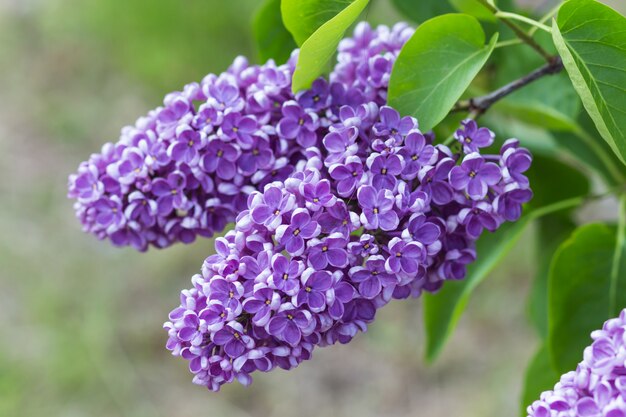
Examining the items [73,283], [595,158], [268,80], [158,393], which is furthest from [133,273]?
[268,80]

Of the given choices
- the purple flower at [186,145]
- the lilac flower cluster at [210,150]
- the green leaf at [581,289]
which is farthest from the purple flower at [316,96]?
the green leaf at [581,289]

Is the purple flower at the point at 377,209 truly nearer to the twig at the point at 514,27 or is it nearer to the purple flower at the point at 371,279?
the purple flower at the point at 371,279

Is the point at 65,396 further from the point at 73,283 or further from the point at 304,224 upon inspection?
the point at 304,224

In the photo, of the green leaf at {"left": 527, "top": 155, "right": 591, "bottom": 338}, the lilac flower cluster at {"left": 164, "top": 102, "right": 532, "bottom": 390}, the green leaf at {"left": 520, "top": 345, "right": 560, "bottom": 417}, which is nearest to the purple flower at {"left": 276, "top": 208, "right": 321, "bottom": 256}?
the lilac flower cluster at {"left": 164, "top": 102, "right": 532, "bottom": 390}

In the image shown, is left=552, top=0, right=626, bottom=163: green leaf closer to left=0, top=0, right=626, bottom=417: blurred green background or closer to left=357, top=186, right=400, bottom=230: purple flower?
left=357, top=186, right=400, bottom=230: purple flower

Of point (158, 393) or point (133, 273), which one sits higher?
point (133, 273)

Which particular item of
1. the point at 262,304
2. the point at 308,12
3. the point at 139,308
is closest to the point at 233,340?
the point at 262,304
